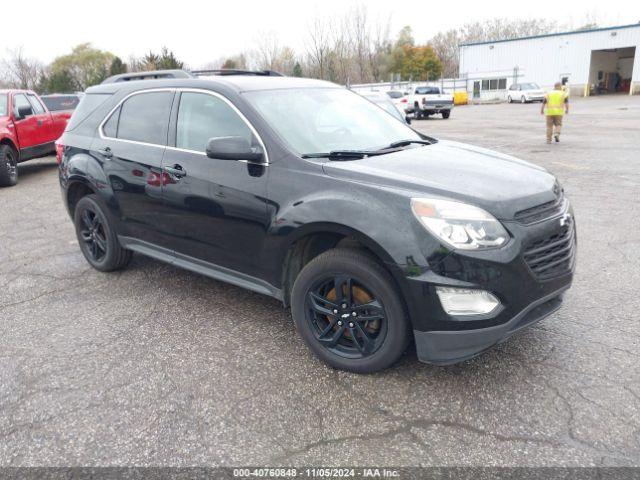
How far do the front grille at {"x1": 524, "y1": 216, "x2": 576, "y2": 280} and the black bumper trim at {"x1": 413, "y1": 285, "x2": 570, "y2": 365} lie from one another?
0.17m

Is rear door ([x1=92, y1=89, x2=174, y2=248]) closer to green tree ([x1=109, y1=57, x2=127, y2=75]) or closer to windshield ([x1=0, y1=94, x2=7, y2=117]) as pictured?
windshield ([x1=0, y1=94, x2=7, y2=117])

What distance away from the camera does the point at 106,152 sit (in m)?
4.51

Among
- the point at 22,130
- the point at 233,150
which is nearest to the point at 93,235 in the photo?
the point at 233,150

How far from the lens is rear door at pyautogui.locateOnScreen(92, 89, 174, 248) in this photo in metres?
4.11

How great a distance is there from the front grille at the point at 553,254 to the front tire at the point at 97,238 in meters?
3.58

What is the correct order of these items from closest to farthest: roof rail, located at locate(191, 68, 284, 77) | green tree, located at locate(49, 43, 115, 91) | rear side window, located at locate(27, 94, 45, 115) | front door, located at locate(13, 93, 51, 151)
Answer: roof rail, located at locate(191, 68, 284, 77) → front door, located at locate(13, 93, 51, 151) → rear side window, located at locate(27, 94, 45, 115) → green tree, located at locate(49, 43, 115, 91)

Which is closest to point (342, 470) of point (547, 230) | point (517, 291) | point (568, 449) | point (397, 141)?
point (568, 449)

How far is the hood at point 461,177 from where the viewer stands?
286 centimetres

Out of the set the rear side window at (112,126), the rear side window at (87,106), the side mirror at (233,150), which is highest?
the rear side window at (87,106)

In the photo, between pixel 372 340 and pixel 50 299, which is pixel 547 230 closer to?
pixel 372 340

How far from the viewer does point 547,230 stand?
2914 millimetres

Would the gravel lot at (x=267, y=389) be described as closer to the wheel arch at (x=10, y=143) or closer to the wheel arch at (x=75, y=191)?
the wheel arch at (x=75, y=191)

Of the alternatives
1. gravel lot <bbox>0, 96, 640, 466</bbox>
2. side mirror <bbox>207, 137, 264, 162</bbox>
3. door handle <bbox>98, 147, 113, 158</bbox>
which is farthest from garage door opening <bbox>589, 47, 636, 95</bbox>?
side mirror <bbox>207, 137, 264, 162</bbox>

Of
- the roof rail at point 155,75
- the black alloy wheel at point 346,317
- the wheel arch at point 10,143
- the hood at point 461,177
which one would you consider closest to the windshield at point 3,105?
the wheel arch at point 10,143
